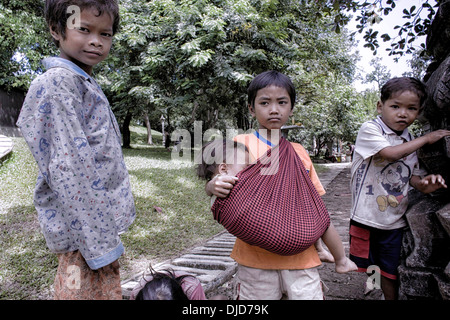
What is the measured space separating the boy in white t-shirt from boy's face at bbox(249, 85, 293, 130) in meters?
0.72

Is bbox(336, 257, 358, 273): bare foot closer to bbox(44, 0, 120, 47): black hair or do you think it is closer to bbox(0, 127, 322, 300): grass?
bbox(44, 0, 120, 47): black hair

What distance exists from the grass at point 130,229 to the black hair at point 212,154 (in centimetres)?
183

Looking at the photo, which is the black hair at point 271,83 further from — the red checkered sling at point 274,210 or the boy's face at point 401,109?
the boy's face at point 401,109

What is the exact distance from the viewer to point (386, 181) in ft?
6.34

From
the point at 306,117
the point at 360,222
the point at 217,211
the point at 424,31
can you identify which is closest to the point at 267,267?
the point at 217,211

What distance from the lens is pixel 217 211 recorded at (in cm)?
138

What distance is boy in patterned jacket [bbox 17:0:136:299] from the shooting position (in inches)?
41.7

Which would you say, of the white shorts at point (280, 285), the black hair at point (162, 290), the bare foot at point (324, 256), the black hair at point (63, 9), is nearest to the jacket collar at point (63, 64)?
the black hair at point (63, 9)

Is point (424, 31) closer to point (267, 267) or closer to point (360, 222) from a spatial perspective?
point (360, 222)

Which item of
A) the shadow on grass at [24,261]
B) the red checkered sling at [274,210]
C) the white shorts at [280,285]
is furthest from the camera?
the shadow on grass at [24,261]

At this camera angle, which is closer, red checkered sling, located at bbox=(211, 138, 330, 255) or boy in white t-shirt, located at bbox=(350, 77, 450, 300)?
red checkered sling, located at bbox=(211, 138, 330, 255)

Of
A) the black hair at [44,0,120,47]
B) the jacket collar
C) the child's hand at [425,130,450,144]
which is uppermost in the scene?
the black hair at [44,0,120,47]

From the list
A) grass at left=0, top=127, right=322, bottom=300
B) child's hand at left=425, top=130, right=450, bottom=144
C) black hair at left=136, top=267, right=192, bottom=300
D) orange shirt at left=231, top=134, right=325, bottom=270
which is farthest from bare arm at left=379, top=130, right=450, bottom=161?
grass at left=0, top=127, right=322, bottom=300

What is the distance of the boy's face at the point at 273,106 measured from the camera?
4.96 ft
